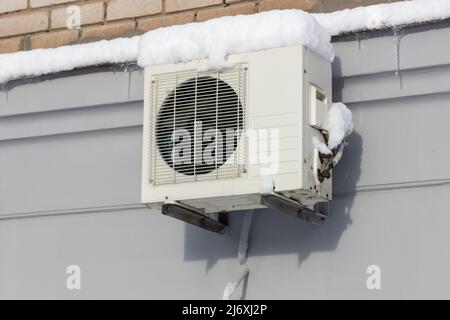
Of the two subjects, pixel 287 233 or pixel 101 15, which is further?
pixel 101 15

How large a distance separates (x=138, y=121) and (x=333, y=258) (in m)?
0.87

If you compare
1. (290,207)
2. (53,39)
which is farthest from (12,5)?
(290,207)

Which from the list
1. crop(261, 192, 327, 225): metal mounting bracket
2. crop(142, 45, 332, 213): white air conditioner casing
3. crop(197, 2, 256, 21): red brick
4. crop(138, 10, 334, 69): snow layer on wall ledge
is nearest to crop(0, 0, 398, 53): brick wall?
crop(197, 2, 256, 21): red brick

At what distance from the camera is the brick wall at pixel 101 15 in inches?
196

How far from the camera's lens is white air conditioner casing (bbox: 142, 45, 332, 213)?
4.46 metres

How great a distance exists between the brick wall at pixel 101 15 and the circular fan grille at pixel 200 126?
499mm

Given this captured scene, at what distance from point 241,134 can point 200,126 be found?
0.45 feet

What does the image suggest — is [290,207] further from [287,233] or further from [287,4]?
[287,4]

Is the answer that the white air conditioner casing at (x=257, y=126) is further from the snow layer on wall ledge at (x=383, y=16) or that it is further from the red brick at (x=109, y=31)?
the red brick at (x=109, y=31)

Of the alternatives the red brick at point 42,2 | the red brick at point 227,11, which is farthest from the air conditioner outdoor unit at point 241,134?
the red brick at point 42,2

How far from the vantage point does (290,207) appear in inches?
181

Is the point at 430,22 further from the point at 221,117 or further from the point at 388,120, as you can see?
the point at 221,117

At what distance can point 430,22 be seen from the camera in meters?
4.64

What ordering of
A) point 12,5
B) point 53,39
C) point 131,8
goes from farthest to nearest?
1. point 12,5
2. point 53,39
3. point 131,8
